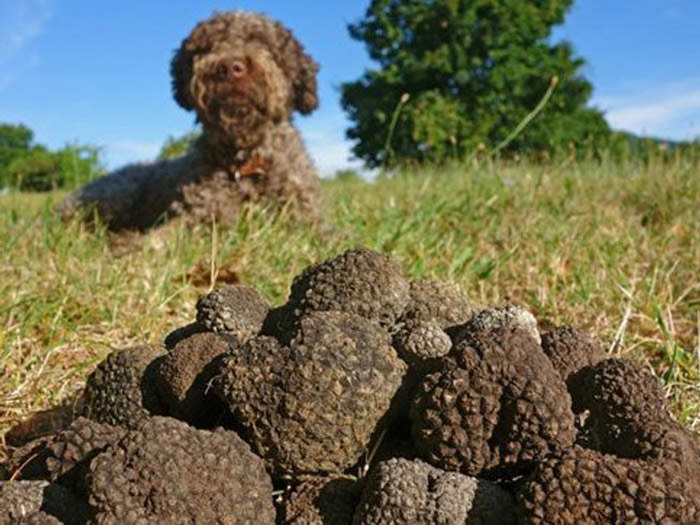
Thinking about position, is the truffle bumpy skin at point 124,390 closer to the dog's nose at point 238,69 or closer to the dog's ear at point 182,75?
the dog's nose at point 238,69

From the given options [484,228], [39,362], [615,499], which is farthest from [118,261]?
[615,499]

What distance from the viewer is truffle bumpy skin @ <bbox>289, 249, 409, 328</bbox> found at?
2.03m

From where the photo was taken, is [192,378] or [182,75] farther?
[182,75]

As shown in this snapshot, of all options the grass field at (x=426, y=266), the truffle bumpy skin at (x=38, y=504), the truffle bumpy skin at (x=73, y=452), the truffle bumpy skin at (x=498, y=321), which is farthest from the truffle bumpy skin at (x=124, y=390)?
the grass field at (x=426, y=266)

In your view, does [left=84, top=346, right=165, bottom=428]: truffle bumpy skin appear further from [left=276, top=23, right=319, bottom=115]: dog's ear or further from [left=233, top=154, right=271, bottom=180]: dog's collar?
[left=276, top=23, right=319, bottom=115]: dog's ear

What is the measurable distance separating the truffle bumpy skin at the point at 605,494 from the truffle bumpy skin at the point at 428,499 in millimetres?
80

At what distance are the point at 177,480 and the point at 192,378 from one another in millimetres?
402

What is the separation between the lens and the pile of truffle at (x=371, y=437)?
1543 millimetres

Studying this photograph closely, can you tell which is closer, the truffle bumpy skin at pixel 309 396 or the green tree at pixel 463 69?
the truffle bumpy skin at pixel 309 396

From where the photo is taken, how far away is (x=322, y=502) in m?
1.71

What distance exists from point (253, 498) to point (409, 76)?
25.9 meters

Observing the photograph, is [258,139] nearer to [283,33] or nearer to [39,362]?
[283,33]

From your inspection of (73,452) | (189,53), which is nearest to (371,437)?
(73,452)

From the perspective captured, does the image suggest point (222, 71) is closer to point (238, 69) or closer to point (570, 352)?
point (238, 69)
